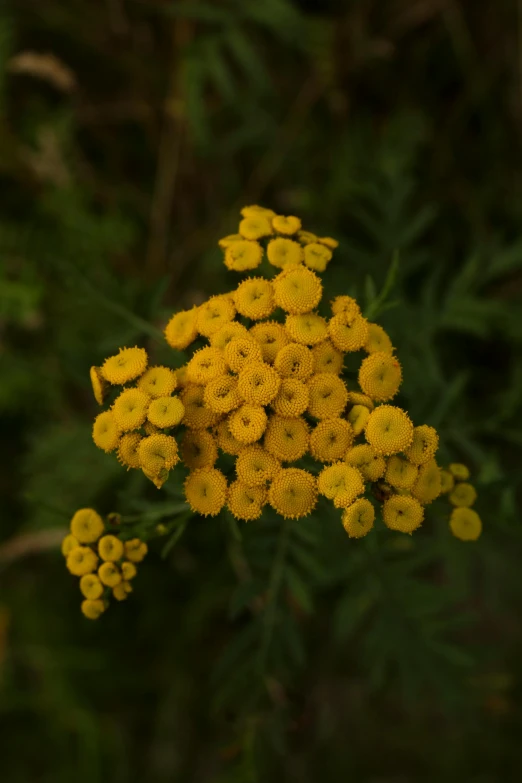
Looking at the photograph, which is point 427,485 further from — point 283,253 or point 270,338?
point 283,253

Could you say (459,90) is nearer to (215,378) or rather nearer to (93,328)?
(93,328)

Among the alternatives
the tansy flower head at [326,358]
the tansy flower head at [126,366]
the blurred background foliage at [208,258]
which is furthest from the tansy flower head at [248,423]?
the blurred background foliage at [208,258]

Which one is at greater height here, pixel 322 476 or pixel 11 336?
pixel 11 336

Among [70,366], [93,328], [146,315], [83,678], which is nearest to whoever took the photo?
[146,315]

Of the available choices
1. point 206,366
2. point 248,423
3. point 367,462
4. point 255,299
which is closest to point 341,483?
point 367,462

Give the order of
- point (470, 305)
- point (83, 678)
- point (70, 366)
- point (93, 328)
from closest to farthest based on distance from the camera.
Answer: point (70, 366), point (470, 305), point (93, 328), point (83, 678)

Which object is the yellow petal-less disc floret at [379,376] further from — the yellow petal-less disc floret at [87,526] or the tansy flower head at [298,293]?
the yellow petal-less disc floret at [87,526]

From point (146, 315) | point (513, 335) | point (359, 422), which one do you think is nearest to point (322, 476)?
point (359, 422)
